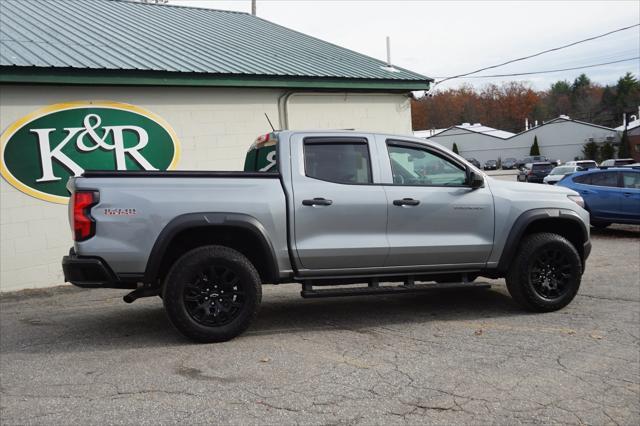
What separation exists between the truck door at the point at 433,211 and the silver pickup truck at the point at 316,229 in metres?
0.01

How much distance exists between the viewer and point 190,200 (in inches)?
212

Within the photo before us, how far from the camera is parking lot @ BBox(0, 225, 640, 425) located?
406cm

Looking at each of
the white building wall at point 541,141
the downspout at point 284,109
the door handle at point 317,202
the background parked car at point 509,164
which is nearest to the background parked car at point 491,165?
the background parked car at point 509,164

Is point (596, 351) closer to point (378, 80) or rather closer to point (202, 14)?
point (378, 80)

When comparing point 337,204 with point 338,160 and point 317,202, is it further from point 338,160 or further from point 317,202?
point 338,160

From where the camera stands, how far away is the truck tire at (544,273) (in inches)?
251

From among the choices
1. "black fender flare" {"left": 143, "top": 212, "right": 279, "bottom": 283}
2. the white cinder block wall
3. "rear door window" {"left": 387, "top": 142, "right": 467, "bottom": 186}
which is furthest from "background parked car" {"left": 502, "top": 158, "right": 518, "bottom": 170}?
"black fender flare" {"left": 143, "top": 212, "right": 279, "bottom": 283}

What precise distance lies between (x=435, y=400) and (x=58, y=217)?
6869 mm

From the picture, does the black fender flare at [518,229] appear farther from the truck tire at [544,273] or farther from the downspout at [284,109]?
the downspout at [284,109]

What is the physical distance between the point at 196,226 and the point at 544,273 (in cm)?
377

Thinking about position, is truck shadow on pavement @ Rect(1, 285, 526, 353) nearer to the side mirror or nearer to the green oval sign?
the side mirror

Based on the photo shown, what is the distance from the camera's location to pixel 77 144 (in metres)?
9.20

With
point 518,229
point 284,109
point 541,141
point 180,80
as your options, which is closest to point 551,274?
point 518,229

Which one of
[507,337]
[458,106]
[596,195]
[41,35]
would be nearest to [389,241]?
[507,337]
